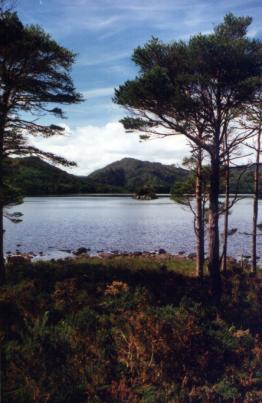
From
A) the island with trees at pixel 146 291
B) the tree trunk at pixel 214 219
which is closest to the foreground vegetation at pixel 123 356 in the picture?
the island with trees at pixel 146 291

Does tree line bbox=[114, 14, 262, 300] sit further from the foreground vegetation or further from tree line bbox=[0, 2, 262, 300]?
the foreground vegetation

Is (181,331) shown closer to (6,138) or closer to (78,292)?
(78,292)

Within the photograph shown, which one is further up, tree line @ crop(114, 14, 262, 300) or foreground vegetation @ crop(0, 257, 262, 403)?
tree line @ crop(114, 14, 262, 300)

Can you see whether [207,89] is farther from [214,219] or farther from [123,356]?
[123,356]

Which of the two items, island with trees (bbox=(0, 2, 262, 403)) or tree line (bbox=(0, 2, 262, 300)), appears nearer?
island with trees (bbox=(0, 2, 262, 403))

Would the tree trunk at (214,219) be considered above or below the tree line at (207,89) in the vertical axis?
below

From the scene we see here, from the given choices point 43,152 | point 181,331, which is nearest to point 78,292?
point 181,331

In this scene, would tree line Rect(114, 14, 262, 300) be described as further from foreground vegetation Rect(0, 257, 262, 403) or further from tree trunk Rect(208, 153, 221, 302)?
foreground vegetation Rect(0, 257, 262, 403)

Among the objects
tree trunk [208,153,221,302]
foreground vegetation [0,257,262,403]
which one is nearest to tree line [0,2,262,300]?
tree trunk [208,153,221,302]

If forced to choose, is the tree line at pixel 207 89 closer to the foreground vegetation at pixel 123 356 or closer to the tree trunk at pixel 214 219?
the tree trunk at pixel 214 219

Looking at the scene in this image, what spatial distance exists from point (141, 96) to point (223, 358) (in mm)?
10797

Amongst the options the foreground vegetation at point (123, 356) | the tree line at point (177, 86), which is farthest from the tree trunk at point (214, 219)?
the foreground vegetation at point (123, 356)

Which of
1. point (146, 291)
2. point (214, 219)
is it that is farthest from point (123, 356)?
point (214, 219)

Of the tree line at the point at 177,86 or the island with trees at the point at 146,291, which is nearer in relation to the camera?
the island with trees at the point at 146,291
